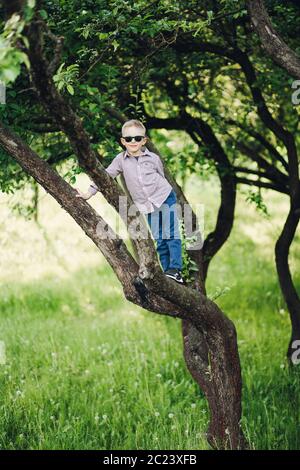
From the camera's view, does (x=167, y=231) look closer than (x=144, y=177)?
No

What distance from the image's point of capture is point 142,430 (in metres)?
5.30

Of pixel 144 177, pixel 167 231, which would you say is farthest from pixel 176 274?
pixel 144 177

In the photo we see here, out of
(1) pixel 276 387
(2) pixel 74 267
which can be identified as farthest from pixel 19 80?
(2) pixel 74 267

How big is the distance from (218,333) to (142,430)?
146cm

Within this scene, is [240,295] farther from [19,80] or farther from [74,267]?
[19,80]

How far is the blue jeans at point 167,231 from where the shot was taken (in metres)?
4.66

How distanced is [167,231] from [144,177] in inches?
20.8

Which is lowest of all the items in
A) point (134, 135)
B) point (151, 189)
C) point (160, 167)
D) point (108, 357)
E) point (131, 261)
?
point (108, 357)

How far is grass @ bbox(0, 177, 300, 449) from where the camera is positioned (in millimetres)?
5324

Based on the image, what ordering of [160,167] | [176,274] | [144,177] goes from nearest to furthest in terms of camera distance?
[144,177]
[160,167]
[176,274]

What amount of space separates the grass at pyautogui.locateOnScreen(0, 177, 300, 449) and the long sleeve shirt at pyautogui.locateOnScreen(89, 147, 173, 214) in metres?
0.95

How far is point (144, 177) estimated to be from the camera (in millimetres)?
4422

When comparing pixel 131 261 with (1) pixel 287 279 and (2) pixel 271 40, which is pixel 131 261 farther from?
(1) pixel 287 279

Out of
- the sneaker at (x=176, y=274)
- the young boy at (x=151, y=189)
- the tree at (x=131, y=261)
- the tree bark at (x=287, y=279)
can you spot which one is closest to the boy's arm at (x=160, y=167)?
the young boy at (x=151, y=189)
